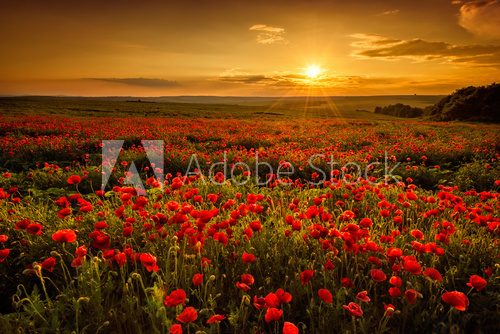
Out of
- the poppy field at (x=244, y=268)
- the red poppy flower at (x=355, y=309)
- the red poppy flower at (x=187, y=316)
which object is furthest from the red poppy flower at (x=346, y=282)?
the red poppy flower at (x=187, y=316)

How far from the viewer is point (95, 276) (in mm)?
3111

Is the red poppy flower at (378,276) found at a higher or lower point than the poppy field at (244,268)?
higher

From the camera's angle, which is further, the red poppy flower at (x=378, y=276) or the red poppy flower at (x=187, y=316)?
the red poppy flower at (x=378, y=276)

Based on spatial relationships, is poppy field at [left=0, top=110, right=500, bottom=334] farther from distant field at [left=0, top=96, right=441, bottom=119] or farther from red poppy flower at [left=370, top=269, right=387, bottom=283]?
distant field at [left=0, top=96, right=441, bottom=119]

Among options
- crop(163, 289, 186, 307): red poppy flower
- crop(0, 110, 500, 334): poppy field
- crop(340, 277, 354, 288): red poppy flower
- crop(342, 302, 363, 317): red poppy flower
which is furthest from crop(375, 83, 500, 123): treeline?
crop(163, 289, 186, 307): red poppy flower

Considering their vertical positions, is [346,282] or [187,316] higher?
[187,316]

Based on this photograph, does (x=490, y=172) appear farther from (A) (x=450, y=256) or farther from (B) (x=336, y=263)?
(B) (x=336, y=263)

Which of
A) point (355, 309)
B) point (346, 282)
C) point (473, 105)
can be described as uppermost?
point (473, 105)

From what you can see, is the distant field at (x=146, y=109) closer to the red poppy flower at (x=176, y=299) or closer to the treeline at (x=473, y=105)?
the treeline at (x=473, y=105)

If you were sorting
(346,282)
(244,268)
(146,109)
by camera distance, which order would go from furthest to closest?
(146,109)
(244,268)
(346,282)

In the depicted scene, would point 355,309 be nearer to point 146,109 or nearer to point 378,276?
point 378,276

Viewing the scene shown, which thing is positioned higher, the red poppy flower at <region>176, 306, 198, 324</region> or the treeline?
the treeline

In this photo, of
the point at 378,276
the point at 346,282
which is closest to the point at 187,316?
the point at 378,276

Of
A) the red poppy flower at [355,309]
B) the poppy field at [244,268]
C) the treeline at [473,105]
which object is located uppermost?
the treeline at [473,105]
